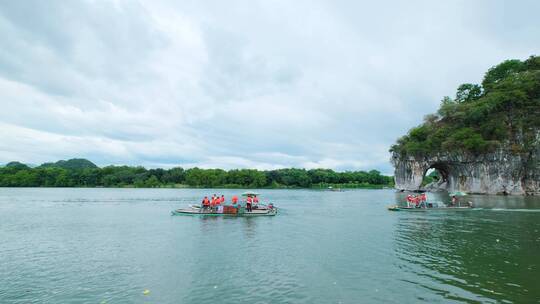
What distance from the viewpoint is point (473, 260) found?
16297 millimetres

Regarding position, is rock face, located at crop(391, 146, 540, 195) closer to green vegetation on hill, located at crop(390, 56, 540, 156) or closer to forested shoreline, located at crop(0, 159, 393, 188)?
green vegetation on hill, located at crop(390, 56, 540, 156)

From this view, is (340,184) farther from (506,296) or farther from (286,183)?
(506,296)

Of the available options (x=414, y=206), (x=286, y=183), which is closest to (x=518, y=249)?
(x=414, y=206)

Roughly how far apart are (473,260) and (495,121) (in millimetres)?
77894

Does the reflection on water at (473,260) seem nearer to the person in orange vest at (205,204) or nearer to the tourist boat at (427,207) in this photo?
the tourist boat at (427,207)

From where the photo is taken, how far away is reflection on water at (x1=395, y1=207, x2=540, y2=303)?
12.0 meters

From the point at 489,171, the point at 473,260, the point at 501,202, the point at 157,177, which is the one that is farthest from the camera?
the point at 157,177

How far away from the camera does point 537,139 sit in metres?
73.2

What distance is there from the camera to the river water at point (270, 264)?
11.7 metres

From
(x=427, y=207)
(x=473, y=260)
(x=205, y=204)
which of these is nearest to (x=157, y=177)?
(x=205, y=204)

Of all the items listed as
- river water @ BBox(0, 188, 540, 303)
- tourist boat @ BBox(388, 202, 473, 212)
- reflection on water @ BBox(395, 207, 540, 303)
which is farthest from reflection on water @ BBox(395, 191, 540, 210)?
river water @ BBox(0, 188, 540, 303)

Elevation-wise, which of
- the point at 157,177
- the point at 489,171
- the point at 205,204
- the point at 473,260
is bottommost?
the point at 473,260

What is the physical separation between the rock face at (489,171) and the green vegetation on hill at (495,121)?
193 centimetres

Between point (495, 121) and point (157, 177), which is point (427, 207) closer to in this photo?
point (495, 121)
